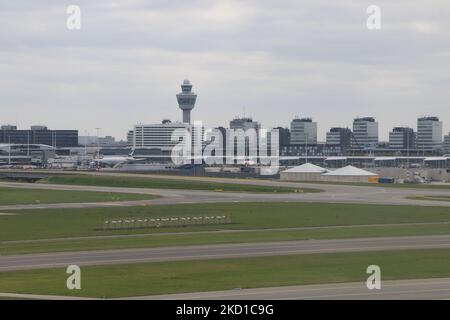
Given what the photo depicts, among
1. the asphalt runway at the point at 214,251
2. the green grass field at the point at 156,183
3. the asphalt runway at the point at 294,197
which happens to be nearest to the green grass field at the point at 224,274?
the asphalt runway at the point at 214,251

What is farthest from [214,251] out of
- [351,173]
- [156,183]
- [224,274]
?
[351,173]

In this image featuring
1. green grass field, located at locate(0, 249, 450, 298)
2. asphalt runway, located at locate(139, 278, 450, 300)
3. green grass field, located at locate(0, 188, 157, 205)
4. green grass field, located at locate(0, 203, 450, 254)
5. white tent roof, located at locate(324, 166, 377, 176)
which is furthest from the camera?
white tent roof, located at locate(324, 166, 377, 176)

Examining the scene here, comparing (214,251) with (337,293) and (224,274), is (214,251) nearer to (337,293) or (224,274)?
(224,274)

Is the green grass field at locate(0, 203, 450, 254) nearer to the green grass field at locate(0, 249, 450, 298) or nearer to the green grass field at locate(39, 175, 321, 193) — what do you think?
the green grass field at locate(0, 249, 450, 298)

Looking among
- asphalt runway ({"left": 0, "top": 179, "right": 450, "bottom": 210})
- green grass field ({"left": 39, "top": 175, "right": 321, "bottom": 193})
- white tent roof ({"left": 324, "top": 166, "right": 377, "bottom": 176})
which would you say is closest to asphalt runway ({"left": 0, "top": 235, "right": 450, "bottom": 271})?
asphalt runway ({"left": 0, "top": 179, "right": 450, "bottom": 210})

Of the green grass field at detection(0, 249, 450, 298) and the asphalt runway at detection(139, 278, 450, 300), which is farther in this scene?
the green grass field at detection(0, 249, 450, 298)

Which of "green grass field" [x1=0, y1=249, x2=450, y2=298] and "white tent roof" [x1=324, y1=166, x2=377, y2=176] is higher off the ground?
"white tent roof" [x1=324, y1=166, x2=377, y2=176]

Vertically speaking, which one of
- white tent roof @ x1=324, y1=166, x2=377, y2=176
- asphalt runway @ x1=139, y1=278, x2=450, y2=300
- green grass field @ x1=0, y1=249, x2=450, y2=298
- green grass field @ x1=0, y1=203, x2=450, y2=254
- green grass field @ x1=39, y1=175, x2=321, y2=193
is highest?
white tent roof @ x1=324, y1=166, x2=377, y2=176
